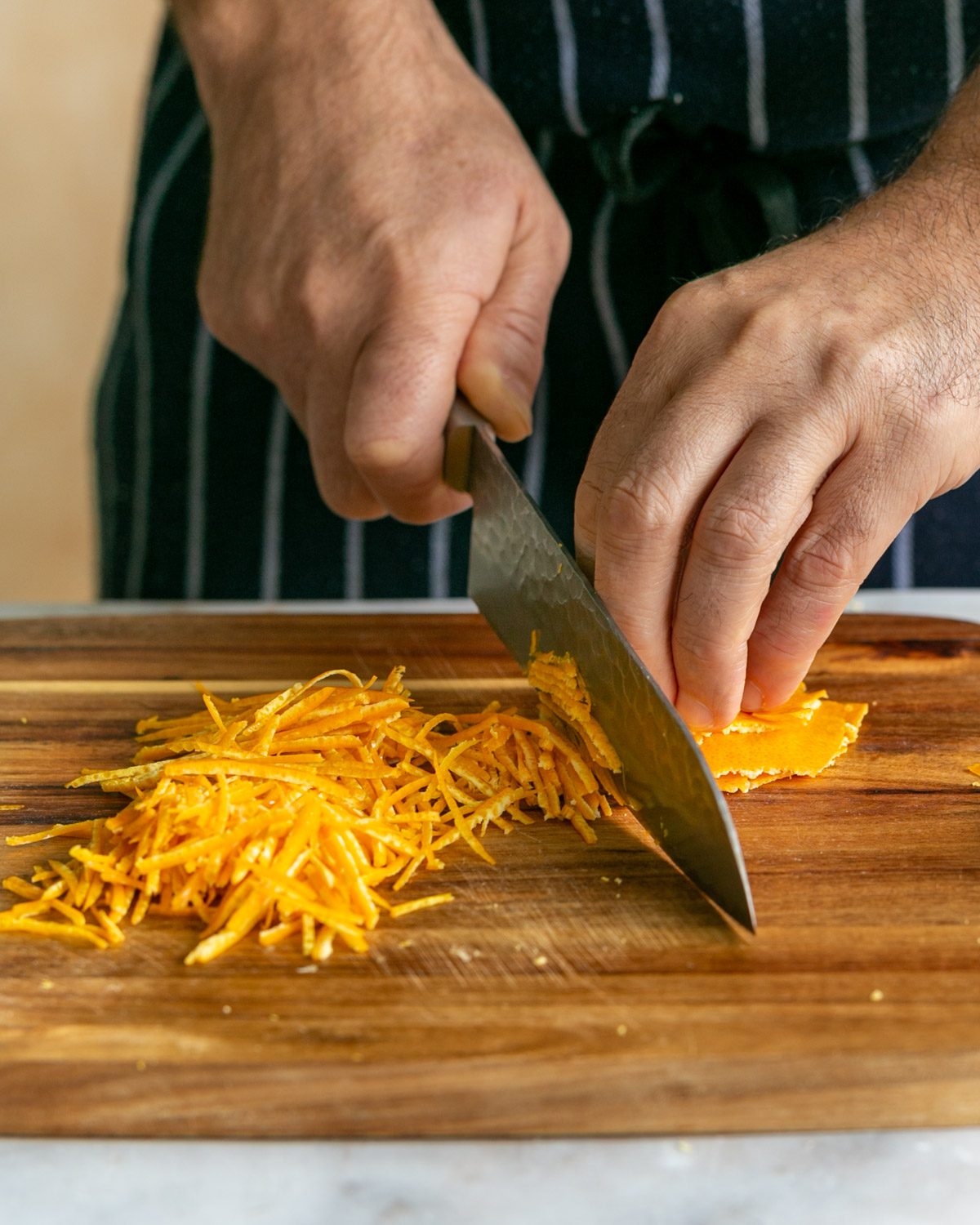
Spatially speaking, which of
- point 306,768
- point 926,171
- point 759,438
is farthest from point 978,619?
point 306,768

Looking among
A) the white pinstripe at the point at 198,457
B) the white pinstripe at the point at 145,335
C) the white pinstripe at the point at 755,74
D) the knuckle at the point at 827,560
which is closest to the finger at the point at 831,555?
the knuckle at the point at 827,560

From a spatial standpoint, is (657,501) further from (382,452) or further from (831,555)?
(382,452)

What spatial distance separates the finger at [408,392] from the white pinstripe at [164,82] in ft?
3.77

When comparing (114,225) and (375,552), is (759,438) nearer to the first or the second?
(375,552)

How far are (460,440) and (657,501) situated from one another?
50 centimetres

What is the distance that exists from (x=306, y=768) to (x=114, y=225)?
4.38m

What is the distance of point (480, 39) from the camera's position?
7.22 ft

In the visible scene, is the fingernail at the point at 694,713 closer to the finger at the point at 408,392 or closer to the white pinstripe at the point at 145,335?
the finger at the point at 408,392

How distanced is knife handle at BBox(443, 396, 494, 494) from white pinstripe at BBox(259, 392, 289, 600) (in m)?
0.71

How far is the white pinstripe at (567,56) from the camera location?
2.09 metres

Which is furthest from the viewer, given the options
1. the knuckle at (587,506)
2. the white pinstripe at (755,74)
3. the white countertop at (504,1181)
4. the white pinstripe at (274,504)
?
the white pinstripe at (274,504)

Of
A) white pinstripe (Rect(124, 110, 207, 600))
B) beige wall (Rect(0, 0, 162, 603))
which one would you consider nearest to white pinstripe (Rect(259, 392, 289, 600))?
white pinstripe (Rect(124, 110, 207, 600))

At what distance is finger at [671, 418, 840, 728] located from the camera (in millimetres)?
1360

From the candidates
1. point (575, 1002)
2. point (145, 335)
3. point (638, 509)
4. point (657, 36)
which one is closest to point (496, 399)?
point (638, 509)
